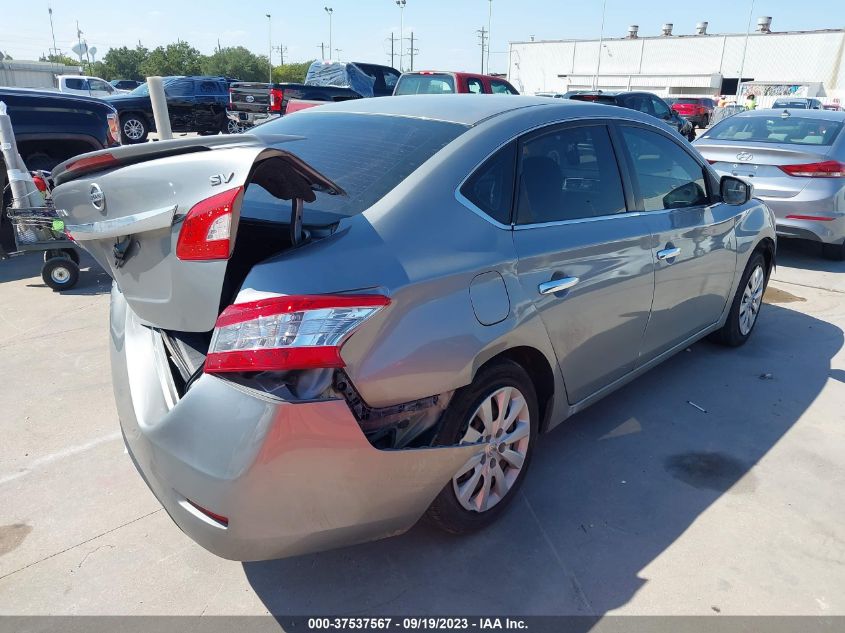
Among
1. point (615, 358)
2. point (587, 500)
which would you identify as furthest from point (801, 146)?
point (587, 500)

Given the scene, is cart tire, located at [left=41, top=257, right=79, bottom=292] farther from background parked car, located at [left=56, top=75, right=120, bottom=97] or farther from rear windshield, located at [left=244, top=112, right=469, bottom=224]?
background parked car, located at [left=56, top=75, right=120, bottom=97]

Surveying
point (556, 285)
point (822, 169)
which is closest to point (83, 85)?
point (822, 169)

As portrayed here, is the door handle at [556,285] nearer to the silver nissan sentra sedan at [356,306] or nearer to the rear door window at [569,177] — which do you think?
the silver nissan sentra sedan at [356,306]

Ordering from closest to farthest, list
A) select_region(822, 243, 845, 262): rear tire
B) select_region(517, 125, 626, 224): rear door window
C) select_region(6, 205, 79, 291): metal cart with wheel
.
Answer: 1. select_region(517, 125, 626, 224): rear door window
2. select_region(6, 205, 79, 291): metal cart with wheel
3. select_region(822, 243, 845, 262): rear tire

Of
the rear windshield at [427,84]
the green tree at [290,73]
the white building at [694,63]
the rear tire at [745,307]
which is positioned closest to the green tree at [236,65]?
the green tree at [290,73]

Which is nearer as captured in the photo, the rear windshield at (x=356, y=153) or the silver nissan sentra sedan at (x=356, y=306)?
the silver nissan sentra sedan at (x=356, y=306)

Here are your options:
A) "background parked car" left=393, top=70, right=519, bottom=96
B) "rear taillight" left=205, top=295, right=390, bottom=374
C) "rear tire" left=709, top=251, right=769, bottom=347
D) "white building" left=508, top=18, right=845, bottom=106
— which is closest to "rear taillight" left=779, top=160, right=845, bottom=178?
"rear tire" left=709, top=251, right=769, bottom=347

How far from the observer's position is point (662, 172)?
12.5 ft

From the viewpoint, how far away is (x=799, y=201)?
7.03 m

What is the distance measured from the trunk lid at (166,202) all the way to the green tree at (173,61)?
76.3 metres

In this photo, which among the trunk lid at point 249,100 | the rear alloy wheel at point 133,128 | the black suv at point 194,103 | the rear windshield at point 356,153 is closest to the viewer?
the rear windshield at point 356,153

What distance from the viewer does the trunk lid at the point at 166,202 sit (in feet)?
6.70

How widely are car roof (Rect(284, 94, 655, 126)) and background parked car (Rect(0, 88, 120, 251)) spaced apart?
5.35 metres

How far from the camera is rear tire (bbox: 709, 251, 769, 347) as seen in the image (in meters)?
4.73
